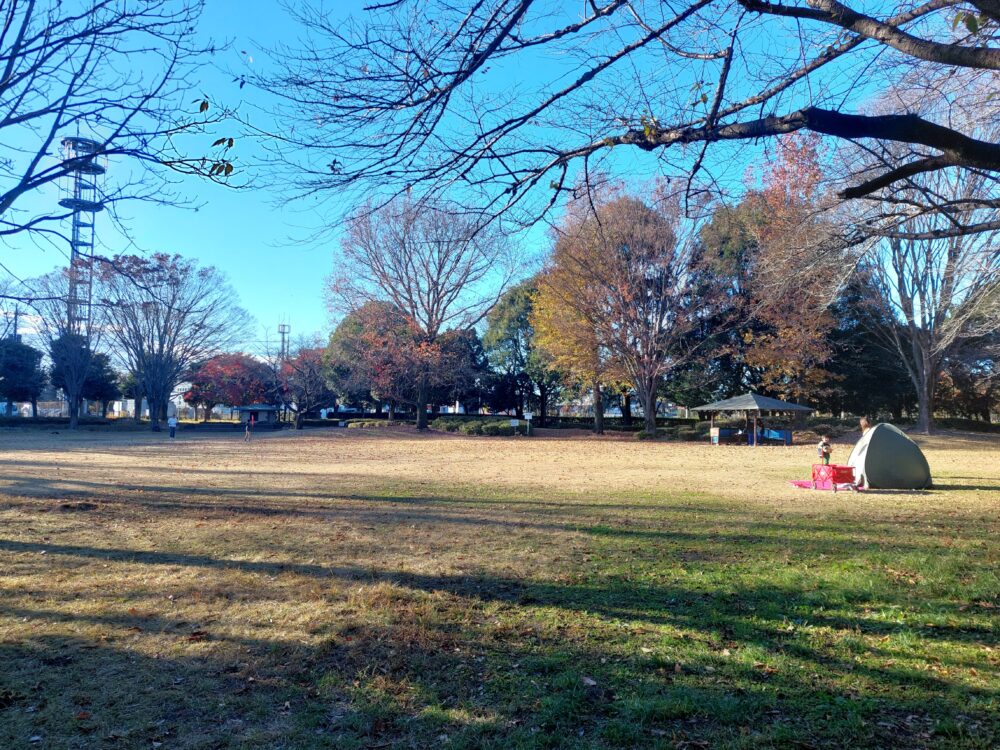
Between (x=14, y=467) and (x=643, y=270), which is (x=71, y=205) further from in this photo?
(x=643, y=270)

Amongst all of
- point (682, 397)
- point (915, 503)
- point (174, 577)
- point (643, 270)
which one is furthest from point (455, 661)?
point (682, 397)

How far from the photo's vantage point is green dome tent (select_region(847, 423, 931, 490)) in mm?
13367

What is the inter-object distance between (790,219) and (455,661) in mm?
Result: 11968

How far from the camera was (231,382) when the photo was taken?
179ft

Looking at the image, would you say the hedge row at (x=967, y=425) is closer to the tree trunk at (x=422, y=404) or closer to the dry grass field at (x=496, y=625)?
the tree trunk at (x=422, y=404)

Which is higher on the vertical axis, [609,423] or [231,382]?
[231,382]

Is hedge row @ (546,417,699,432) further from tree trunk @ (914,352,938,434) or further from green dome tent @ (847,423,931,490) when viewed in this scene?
green dome tent @ (847,423,931,490)

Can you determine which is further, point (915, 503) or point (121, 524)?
point (915, 503)

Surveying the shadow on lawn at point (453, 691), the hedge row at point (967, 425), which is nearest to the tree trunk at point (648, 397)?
the hedge row at point (967, 425)

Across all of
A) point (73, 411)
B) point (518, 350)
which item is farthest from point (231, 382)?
point (518, 350)

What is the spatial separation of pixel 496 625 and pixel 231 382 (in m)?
55.2

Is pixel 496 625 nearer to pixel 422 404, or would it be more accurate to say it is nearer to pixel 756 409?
pixel 756 409

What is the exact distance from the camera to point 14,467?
1711 cm

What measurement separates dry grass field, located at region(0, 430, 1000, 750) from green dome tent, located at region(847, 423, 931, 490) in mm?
2415
